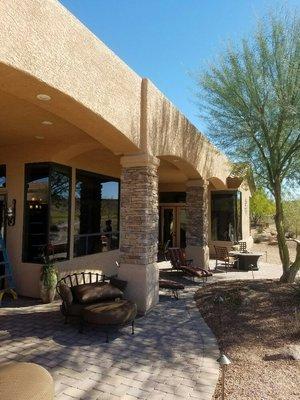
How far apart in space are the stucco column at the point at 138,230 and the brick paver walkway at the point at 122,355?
0.65 metres

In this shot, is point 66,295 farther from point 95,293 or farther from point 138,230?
point 138,230

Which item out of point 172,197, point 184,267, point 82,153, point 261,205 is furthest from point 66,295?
point 261,205

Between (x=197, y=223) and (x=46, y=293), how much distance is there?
6.79 meters

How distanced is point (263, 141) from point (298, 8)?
12.1 feet

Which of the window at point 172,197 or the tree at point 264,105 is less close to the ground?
the tree at point 264,105

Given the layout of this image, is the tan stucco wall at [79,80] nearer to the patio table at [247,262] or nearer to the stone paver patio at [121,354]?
the stone paver patio at [121,354]

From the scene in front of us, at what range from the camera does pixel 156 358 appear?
5.52 m

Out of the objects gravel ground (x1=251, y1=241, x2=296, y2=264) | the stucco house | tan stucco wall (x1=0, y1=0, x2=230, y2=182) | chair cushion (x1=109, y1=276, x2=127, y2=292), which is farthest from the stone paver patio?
gravel ground (x1=251, y1=241, x2=296, y2=264)

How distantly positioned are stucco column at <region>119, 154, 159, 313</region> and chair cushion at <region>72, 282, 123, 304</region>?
0.65 meters

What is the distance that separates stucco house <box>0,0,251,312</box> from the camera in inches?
201

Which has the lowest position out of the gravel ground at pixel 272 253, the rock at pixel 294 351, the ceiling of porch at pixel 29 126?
the rock at pixel 294 351

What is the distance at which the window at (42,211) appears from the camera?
9.39 meters

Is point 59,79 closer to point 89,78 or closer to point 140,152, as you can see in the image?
point 89,78

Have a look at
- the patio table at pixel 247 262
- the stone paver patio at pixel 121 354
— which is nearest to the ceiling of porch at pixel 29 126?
the stone paver patio at pixel 121 354
